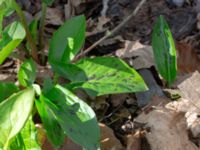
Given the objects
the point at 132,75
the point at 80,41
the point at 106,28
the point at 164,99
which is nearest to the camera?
the point at 132,75

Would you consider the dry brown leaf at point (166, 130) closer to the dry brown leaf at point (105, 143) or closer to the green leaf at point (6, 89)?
the dry brown leaf at point (105, 143)

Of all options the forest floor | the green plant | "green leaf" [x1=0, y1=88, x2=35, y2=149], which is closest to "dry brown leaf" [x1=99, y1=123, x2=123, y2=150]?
the forest floor

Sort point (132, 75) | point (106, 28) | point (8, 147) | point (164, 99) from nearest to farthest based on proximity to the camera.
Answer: point (8, 147)
point (132, 75)
point (164, 99)
point (106, 28)

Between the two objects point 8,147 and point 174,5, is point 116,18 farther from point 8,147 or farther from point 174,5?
point 8,147

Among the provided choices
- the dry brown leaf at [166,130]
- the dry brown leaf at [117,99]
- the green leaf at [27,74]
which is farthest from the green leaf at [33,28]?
the dry brown leaf at [166,130]

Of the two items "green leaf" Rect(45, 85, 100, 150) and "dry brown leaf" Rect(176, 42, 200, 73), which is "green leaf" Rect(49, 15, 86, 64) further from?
"dry brown leaf" Rect(176, 42, 200, 73)

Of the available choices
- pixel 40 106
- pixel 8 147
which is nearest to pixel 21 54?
pixel 40 106

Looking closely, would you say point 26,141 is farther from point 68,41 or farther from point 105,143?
point 68,41

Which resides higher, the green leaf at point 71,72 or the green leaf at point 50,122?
the green leaf at point 71,72
